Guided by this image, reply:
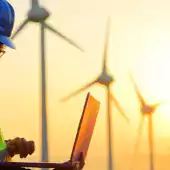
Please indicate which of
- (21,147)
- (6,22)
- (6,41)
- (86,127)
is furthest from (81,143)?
(6,22)

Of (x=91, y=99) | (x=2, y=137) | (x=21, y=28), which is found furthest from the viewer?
(x=21, y=28)

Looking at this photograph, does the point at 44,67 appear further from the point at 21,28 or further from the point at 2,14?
the point at 2,14

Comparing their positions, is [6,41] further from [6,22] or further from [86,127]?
[86,127]

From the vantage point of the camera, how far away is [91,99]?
18.5ft

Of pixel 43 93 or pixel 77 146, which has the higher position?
pixel 43 93

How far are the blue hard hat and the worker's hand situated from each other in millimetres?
1175

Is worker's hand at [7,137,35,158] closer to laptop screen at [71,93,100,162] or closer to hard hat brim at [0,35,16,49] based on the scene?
laptop screen at [71,93,100,162]

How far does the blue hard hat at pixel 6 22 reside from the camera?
6258 millimetres

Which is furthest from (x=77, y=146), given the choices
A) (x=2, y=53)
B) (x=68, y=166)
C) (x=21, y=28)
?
(x=21, y=28)

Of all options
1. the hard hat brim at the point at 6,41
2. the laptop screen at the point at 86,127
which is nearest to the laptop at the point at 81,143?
the laptop screen at the point at 86,127

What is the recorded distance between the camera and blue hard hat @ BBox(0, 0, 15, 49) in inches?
246

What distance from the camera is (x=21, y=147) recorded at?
18.8 feet

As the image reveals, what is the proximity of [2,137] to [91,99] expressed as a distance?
1116mm

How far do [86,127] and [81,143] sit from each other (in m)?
0.18
